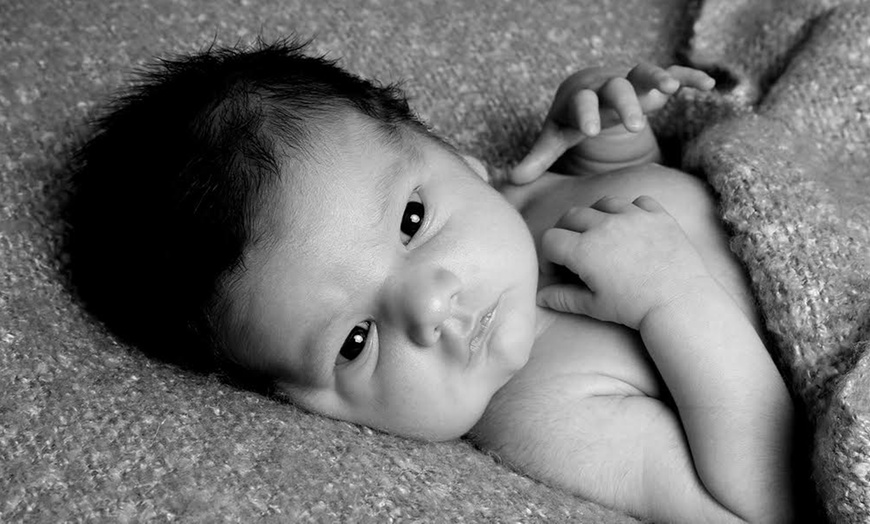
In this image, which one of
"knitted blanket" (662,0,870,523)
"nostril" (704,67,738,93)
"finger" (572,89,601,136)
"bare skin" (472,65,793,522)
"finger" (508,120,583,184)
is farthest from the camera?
"nostril" (704,67,738,93)

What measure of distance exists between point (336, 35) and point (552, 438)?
0.76 m

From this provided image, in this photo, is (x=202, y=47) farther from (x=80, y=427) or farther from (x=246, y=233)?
(x=80, y=427)

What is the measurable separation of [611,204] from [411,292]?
361 mm

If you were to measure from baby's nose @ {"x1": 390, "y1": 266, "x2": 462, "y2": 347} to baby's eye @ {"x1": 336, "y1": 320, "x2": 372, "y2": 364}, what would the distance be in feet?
0.17

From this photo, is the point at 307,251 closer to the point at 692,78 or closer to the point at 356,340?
the point at 356,340

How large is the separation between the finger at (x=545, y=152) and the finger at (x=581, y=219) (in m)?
0.15

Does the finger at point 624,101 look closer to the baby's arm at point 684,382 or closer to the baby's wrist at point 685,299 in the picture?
the baby's arm at point 684,382

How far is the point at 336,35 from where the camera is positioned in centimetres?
155

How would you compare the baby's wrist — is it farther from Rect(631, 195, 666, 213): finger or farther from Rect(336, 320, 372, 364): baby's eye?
Rect(336, 320, 372, 364): baby's eye

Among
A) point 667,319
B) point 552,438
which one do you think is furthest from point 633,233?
point 552,438

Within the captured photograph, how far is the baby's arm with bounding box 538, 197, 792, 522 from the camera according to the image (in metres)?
1.07

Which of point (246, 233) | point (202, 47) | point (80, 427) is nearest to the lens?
point (80, 427)

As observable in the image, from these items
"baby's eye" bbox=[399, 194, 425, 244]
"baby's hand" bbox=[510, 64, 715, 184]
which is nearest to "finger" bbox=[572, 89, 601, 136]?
"baby's hand" bbox=[510, 64, 715, 184]

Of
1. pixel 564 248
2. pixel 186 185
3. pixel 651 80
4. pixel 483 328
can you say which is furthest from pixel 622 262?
pixel 186 185
